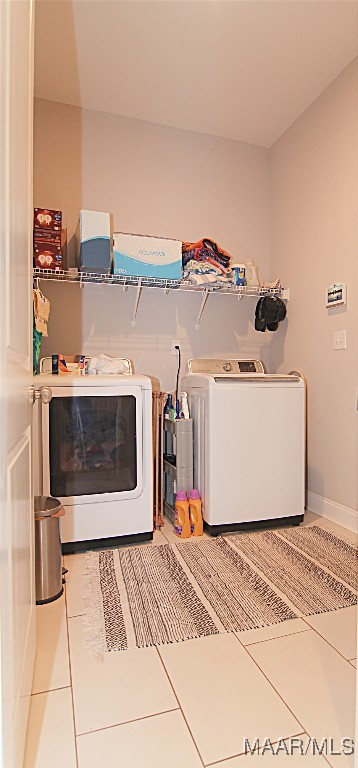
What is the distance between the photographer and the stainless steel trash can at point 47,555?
5.11 feet

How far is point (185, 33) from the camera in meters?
2.12

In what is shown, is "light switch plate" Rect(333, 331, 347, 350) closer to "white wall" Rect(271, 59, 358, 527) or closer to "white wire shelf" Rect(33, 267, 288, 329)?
"white wall" Rect(271, 59, 358, 527)

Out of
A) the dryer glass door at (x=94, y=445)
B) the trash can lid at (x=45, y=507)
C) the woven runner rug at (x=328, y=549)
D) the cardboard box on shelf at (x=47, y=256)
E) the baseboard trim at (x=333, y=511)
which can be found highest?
the cardboard box on shelf at (x=47, y=256)

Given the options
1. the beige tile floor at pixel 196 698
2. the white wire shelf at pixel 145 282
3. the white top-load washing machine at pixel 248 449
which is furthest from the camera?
the white wire shelf at pixel 145 282

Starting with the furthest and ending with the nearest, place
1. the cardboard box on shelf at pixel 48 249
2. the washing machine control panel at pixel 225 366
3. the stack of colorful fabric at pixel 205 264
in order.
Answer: the washing machine control panel at pixel 225 366, the stack of colorful fabric at pixel 205 264, the cardboard box on shelf at pixel 48 249

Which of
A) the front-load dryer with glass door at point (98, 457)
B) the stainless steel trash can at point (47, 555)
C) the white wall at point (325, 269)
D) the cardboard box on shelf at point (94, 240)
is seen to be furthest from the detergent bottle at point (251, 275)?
the stainless steel trash can at point (47, 555)

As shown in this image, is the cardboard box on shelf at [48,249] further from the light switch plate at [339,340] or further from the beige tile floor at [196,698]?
the beige tile floor at [196,698]

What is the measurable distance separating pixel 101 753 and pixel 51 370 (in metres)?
1.78

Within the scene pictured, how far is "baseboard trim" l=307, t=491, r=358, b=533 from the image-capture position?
227cm

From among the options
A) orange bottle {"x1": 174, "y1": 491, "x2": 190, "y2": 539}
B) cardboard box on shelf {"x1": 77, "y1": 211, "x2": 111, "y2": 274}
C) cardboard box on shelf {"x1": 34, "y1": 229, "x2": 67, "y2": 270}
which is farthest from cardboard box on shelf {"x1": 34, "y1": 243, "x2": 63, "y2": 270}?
orange bottle {"x1": 174, "y1": 491, "x2": 190, "y2": 539}

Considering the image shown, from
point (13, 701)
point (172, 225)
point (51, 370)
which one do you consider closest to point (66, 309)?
point (51, 370)

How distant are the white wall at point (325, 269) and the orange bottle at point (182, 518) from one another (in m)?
0.89

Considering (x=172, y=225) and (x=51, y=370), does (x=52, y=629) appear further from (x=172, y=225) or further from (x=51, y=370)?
(x=172, y=225)

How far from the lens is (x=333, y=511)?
2449 mm
